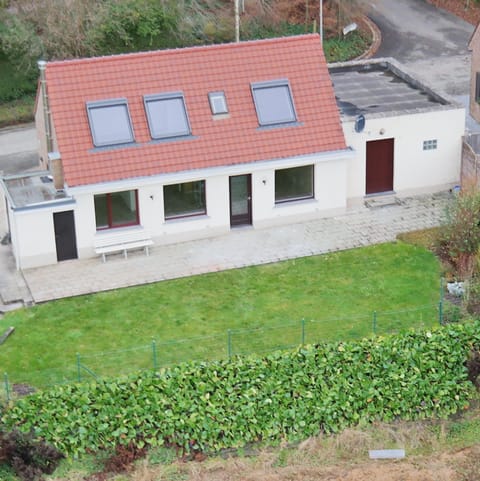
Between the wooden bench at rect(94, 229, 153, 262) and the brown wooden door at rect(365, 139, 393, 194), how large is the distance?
9.02m

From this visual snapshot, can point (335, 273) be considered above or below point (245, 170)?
below

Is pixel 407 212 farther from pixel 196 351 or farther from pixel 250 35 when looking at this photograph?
pixel 250 35

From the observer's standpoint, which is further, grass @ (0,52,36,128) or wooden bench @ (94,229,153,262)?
grass @ (0,52,36,128)

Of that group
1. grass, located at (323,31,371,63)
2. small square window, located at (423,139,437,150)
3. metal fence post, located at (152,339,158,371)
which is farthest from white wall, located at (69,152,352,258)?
grass, located at (323,31,371,63)

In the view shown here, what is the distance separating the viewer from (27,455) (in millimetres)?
27375

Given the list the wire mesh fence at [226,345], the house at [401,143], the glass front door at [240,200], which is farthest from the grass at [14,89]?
the wire mesh fence at [226,345]

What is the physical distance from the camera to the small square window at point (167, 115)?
37656 millimetres

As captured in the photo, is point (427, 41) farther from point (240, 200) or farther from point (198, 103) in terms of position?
point (198, 103)

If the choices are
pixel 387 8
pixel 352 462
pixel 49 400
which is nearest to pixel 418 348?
pixel 352 462

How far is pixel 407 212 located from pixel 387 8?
25.7 m

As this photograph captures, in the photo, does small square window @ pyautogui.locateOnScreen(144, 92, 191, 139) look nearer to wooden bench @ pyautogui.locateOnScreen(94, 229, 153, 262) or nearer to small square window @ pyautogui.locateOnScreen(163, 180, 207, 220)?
small square window @ pyautogui.locateOnScreen(163, 180, 207, 220)

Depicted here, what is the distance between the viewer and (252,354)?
2942 centimetres

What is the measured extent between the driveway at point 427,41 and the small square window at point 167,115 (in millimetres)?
18911

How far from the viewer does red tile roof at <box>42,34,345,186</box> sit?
3697 cm
